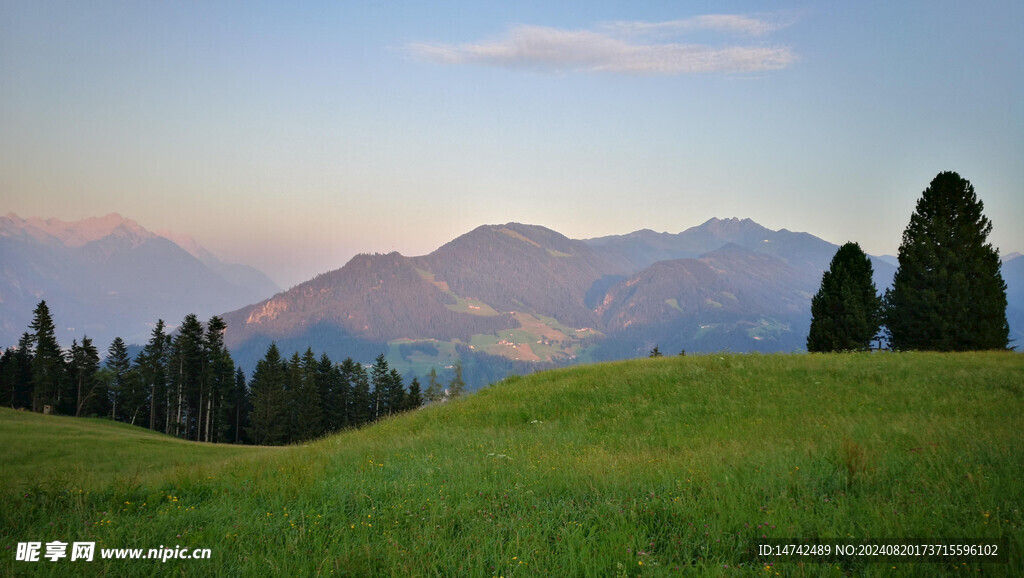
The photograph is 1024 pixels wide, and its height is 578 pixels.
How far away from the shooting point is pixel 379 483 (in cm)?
817

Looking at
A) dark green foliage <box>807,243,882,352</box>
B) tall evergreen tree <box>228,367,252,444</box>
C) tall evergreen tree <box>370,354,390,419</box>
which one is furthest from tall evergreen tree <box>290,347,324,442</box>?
dark green foliage <box>807,243,882,352</box>

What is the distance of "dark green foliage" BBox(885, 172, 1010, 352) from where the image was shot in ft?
115

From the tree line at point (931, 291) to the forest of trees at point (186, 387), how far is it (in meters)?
49.6

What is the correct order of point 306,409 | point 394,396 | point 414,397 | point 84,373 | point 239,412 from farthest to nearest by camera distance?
point 414,397, point 394,396, point 239,412, point 84,373, point 306,409

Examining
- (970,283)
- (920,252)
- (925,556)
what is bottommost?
(925,556)

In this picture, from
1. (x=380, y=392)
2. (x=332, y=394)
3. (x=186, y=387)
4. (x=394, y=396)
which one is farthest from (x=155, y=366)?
(x=394, y=396)

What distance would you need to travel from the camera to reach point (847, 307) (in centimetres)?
3853

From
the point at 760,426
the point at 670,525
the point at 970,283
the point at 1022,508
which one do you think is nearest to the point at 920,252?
the point at 970,283

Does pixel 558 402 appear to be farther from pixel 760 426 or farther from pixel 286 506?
pixel 286 506

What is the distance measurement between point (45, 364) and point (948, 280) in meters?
93.1

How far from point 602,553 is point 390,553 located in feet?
7.70

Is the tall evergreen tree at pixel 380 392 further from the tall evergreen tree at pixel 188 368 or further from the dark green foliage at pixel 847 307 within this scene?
the dark green foliage at pixel 847 307

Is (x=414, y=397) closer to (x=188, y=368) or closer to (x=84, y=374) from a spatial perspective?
(x=188, y=368)

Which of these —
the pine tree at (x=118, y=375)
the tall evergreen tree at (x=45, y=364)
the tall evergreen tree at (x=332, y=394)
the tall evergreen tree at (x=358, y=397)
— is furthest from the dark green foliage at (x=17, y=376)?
the tall evergreen tree at (x=358, y=397)
